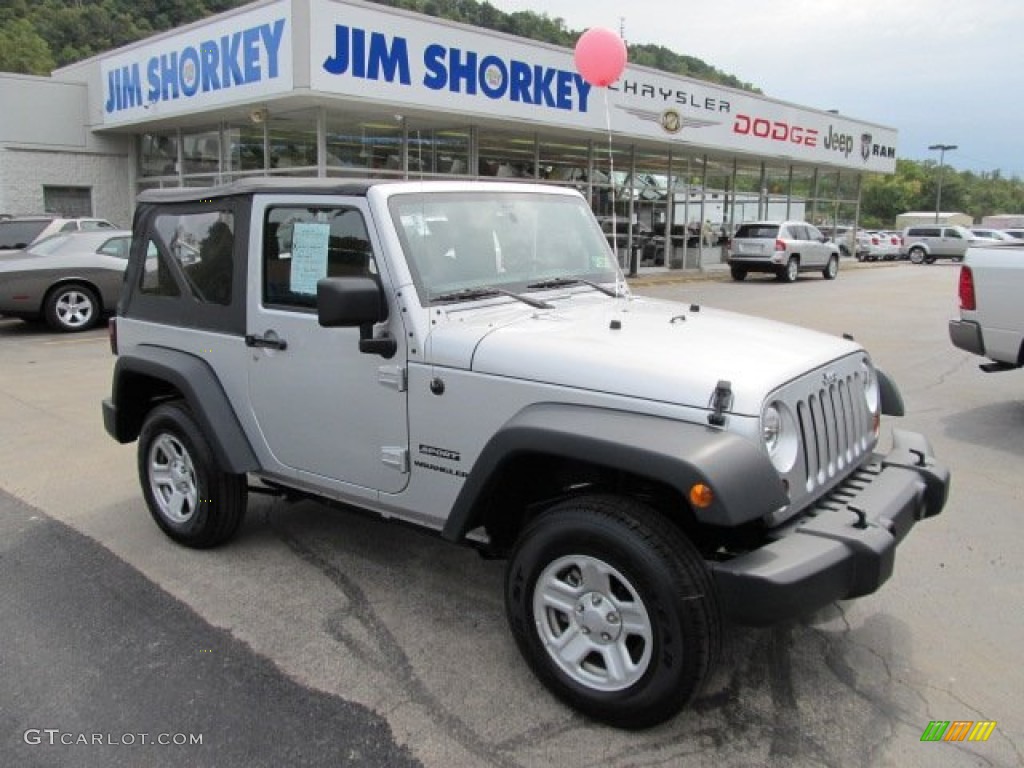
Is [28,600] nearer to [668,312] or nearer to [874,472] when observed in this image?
[668,312]

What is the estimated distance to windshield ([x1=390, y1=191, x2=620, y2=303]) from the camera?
3.46 metres

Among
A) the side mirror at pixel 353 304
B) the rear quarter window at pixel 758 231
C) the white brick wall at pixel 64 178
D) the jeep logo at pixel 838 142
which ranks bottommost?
the side mirror at pixel 353 304

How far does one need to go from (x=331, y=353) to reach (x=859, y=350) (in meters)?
2.25

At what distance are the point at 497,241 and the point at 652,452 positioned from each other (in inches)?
61.4

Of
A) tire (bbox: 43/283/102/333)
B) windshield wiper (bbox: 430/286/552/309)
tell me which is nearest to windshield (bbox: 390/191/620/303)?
windshield wiper (bbox: 430/286/552/309)

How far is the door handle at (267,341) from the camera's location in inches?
149

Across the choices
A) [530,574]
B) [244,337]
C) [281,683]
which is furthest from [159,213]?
[530,574]

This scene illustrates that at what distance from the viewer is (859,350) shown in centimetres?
362

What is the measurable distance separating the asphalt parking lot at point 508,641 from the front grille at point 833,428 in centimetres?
78

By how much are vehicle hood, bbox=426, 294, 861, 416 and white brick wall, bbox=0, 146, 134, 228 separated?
1986 cm

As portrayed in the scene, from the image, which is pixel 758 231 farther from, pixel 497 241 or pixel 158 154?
pixel 497 241

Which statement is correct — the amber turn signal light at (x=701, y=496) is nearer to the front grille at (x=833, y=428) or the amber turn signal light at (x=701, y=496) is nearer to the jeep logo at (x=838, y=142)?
the front grille at (x=833, y=428)

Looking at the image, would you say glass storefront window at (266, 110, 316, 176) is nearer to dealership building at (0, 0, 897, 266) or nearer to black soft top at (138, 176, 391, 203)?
dealership building at (0, 0, 897, 266)

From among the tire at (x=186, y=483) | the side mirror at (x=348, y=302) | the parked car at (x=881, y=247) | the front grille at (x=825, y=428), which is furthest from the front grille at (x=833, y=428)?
the parked car at (x=881, y=247)
